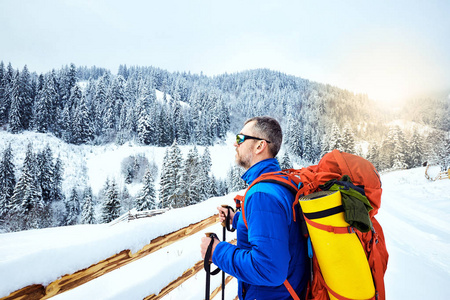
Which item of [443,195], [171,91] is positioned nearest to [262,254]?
[443,195]

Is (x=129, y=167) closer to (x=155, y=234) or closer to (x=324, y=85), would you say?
(x=155, y=234)

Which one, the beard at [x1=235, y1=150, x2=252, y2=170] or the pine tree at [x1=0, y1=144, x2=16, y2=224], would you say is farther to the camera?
the pine tree at [x1=0, y1=144, x2=16, y2=224]

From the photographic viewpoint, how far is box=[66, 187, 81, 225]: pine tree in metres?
45.0

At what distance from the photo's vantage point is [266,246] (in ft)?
4.34

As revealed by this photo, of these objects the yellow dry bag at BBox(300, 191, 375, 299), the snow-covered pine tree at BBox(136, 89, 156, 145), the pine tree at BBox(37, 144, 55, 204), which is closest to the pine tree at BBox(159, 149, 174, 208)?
the pine tree at BBox(37, 144, 55, 204)

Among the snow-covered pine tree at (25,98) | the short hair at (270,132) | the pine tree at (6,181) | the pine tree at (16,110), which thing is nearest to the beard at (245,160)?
the short hair at (270,132)

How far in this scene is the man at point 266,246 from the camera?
1.34m

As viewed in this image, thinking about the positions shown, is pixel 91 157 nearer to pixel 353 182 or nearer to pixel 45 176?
pixel 45 176

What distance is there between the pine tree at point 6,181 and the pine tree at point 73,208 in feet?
31.9

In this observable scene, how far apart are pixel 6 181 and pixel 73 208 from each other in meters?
13.8

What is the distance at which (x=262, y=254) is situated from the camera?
1.34 meters

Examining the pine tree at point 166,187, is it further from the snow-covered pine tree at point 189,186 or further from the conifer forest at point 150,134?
the snow-covered pine tree at point 189,186

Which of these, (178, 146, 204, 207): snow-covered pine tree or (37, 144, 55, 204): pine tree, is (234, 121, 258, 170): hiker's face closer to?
(178, 146, 204, 207): snow-covered pine tree

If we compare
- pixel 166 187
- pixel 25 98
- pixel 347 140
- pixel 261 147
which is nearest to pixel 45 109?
pixel 25 98
